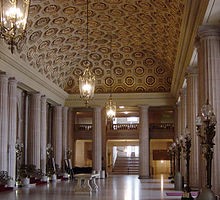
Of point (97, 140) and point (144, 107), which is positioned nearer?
point (144, 107)

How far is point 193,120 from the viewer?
17281 millimetres

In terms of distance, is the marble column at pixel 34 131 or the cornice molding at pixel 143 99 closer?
the marble column at pixel 34 131

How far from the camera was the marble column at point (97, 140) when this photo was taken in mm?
30828

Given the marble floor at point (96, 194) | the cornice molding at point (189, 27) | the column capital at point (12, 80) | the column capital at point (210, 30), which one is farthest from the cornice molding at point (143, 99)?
the column capital at point (210, 30)

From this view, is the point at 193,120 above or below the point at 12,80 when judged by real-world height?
below

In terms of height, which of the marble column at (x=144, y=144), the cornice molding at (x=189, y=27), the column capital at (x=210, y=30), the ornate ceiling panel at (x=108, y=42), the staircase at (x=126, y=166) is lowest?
the staircase at (x=126, y=166)

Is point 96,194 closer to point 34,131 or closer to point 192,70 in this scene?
point 192,70

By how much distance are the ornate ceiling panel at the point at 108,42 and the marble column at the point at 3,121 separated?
95.5 inches

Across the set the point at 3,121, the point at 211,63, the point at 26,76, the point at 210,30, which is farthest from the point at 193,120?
the point at 26,76

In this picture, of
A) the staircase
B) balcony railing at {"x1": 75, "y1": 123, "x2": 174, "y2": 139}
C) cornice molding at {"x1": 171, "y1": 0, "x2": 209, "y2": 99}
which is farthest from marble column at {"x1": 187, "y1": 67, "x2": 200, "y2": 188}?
the staircase

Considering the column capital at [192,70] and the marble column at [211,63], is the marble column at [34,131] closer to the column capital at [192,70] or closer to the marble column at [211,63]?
the column capital at [192,70]

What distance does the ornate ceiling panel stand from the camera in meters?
19.7

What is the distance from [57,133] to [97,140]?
273 centimetres

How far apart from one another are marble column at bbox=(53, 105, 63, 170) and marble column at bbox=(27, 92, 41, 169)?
511cm
